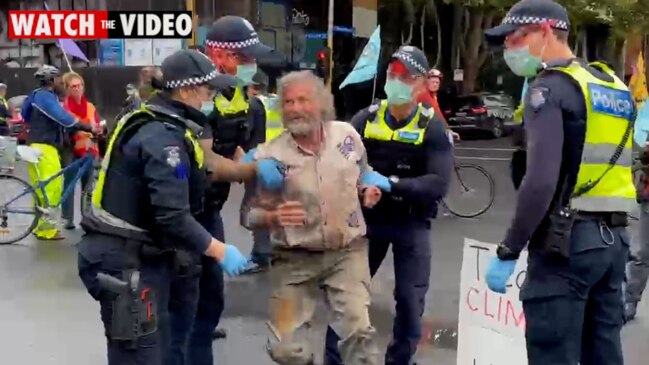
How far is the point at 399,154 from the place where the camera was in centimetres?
575

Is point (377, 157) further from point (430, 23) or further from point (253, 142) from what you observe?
point (430, 23)

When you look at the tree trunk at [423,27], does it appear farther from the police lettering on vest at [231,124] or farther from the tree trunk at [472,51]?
the police lettering on vest at [231,124]

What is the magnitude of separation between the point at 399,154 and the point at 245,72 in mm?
1058

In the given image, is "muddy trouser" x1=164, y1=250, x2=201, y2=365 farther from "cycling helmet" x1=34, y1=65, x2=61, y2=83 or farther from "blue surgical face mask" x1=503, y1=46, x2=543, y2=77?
"cycling helmet" x1=34, y1=65, x2=61, y2=83

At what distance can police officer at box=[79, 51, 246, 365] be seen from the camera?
Answer: 4.31 metres

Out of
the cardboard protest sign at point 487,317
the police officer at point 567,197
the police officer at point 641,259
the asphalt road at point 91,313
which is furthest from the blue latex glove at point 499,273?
the police officer at point 641,259

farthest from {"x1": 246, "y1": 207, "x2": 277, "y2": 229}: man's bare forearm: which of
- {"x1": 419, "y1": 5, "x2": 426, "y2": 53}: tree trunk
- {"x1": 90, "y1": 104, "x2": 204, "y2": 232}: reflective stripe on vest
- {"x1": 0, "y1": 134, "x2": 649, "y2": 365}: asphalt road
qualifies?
{"x1": 419, "y1": 5, "x2": 426, "y2": 53}: tree trunk

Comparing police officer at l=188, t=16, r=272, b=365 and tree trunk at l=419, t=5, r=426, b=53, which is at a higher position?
tree trunk at l=419, t=5, r=426, b=53

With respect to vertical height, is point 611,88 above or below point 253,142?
above

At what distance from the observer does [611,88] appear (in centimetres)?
412

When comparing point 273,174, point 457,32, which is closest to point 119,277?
point 273,174

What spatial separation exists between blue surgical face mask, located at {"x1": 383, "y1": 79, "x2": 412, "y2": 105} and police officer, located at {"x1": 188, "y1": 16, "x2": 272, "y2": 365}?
808 mm

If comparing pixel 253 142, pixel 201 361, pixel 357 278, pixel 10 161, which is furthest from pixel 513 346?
pixel 10 161

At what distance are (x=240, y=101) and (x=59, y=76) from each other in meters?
4.72
